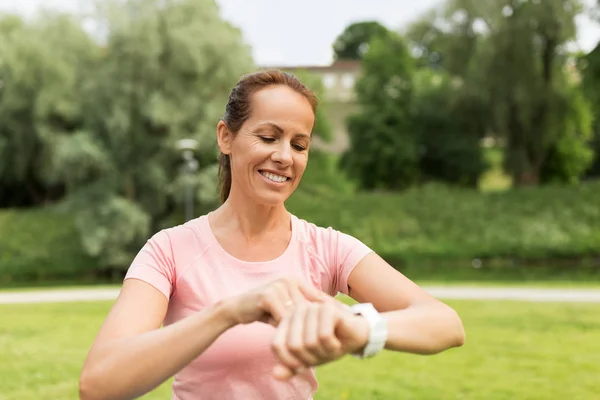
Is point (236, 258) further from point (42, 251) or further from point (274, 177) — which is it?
point (42, 251)

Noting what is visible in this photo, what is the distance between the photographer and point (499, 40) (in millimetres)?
28750

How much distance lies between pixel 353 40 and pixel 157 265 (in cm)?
7257

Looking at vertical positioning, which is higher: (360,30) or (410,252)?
(360,30)

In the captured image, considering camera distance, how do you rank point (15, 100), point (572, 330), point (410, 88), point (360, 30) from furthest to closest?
point (360, 30)
point (410, 88)
point (15, 100)
point (572, 330)

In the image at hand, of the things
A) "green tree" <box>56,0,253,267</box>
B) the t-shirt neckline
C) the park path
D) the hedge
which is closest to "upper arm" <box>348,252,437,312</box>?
the t-shirt neckline

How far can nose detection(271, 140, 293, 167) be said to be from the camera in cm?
201

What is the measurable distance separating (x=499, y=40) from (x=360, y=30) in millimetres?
44162

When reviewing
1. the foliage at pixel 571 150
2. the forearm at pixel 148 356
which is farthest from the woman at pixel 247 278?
the foliage at pixel 571 150

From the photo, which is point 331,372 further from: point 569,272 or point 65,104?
point 65,104

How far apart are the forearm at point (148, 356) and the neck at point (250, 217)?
0.59 metres

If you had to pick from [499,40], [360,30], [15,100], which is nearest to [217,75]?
[15,100]

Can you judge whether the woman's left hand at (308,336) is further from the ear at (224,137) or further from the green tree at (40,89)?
the green tree at (40,89)

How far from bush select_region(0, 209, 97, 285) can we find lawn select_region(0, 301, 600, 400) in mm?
16990

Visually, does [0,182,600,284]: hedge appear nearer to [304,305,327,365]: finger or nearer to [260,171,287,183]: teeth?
[260,171,287,183]: teeth
